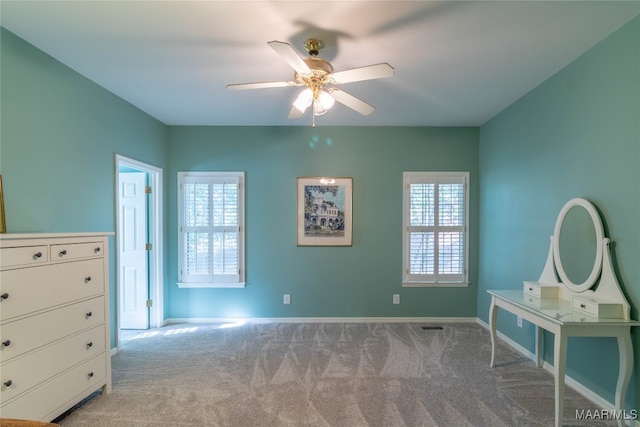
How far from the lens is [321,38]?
1928 mm

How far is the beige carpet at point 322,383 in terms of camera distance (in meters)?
1.96

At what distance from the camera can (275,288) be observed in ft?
12.4

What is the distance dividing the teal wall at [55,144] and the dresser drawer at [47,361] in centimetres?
81

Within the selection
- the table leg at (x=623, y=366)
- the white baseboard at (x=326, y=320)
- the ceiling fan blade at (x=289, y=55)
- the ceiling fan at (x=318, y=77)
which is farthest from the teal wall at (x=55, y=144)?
the table leg at (x=623, y=366)

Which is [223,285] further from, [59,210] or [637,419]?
[637,419]

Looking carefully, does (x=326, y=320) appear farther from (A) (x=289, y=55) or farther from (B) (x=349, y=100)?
(A) (x=289, y=55)

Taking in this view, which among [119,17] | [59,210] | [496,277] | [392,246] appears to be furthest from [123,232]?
[496,277]

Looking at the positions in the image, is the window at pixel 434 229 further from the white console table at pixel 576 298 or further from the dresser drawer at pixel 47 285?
the dresser drawer at pixel 47 285

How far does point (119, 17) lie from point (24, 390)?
232 centimetres

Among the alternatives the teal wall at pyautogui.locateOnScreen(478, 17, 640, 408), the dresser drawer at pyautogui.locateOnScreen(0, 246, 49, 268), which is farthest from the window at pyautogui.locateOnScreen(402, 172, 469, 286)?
the dresser drawer at pyautogui.locateOnScreen(0, 246, 49, 268)

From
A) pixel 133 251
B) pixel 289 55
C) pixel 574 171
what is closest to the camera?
pixel 289 55

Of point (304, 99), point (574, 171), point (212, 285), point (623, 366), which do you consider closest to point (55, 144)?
point (304, 99)

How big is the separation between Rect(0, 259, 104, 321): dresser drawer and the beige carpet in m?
0.87

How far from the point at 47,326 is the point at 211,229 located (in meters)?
2.06
